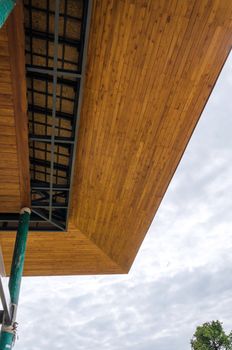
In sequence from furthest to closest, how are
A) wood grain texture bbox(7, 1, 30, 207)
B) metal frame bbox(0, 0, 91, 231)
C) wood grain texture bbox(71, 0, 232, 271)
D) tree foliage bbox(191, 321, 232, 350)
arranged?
tree foliage bbox(191, 321, 232, 350)
metal frame bbox(0, 0, 91, 231)
wood grain texture bbox(71, 0, 232, 271)
wood grain texture bbox(7, 1, 30, 207)

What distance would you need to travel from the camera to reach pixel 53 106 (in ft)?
19.5

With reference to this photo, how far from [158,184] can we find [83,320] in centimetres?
9298

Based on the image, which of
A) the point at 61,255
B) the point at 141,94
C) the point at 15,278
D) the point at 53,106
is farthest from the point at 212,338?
the point at 53,106

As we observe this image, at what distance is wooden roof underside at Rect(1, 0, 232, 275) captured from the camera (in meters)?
4.86

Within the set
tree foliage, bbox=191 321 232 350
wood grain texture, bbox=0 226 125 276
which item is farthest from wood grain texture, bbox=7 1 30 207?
tree foliage, bbox=191 321 232 350

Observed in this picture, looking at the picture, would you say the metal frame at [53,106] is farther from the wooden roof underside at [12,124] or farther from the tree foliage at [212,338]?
the tree foliage at [212,338]

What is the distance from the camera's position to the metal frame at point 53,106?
5.10m

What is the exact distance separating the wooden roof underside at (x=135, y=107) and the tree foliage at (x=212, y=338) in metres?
14.0

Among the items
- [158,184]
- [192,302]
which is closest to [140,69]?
[158,184]

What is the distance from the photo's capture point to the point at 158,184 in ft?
25.7

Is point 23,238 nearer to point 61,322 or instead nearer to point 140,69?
point 140,69

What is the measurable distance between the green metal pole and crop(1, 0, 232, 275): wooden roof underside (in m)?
1.54

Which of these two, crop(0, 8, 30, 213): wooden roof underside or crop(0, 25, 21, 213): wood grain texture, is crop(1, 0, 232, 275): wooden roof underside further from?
crop(0, 25, 21, 213): wood grain texture

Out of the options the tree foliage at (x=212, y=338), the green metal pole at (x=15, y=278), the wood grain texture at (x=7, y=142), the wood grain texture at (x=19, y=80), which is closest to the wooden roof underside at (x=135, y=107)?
the wood grain texture at (x=19, y=80)
